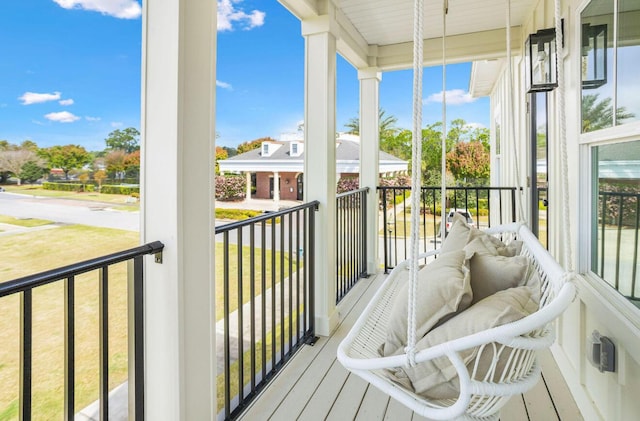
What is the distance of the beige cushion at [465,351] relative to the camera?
98cm

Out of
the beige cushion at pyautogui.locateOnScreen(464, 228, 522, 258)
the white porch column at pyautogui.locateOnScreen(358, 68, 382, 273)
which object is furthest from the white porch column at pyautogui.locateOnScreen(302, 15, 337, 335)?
the white porch column at pyautogui.locateOnScreen(358, 68, 382, 273)

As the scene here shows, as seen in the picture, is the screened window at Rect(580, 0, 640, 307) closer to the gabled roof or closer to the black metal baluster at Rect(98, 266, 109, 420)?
the gabled roof

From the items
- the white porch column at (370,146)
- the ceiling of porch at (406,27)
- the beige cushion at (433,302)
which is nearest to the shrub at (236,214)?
the beige cushion at (433,302)

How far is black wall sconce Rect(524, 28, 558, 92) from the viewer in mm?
2295

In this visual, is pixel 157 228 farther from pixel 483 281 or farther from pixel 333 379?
pixel 333 379

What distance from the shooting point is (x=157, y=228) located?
1382mm

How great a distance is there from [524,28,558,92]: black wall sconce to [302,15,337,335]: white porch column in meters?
1.38

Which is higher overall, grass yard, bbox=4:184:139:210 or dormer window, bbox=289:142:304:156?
dormer window, bbox=289:142:304:156

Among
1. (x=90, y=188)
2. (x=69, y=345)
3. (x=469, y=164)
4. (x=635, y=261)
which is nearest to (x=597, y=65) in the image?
(x=635, y=261)

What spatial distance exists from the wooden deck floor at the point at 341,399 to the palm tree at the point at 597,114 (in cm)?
144

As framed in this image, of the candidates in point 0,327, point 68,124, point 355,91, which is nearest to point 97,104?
point 68,124

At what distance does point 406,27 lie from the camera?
12.0ft

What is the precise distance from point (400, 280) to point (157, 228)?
128 centimetres

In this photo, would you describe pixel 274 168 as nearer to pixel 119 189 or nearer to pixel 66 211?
pixel 119 189
